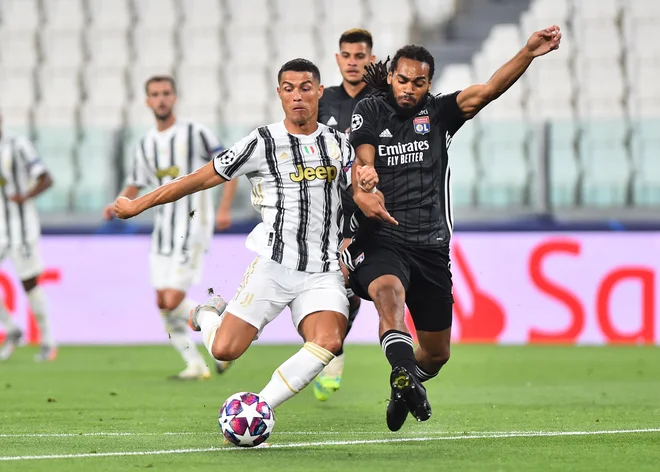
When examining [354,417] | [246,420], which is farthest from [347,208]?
[246,420]

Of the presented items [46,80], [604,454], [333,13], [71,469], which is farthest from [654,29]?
[71,469]

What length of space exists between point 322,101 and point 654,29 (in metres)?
9.41

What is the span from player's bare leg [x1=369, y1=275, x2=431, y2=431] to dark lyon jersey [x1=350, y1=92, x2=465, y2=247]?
379 millimetres

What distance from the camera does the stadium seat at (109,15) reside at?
18.3 meters

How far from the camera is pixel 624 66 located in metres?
16.5

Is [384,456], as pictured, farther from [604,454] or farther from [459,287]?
[459,287]

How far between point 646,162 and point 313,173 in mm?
7511

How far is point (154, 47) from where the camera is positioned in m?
18.0

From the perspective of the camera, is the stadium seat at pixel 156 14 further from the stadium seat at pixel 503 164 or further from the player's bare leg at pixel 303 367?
the player's bare leg at pixel 303 367

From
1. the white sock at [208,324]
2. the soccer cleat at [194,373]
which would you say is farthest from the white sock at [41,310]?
the white sock at [208,324]

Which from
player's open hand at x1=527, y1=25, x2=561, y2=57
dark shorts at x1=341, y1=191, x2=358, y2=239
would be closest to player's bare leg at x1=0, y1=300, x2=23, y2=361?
dark shorts at x1=341, y1=191, x2=358, y2=239

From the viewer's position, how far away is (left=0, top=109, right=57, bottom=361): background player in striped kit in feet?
40.2

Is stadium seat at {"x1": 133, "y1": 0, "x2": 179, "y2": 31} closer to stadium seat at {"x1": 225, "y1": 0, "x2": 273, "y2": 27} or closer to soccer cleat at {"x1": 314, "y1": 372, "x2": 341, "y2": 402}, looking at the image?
stadium seat at {"x1": 225, "y1": 0, "x2": 273, "y2": 27}

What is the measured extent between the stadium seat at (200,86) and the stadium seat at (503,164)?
4.62 m
